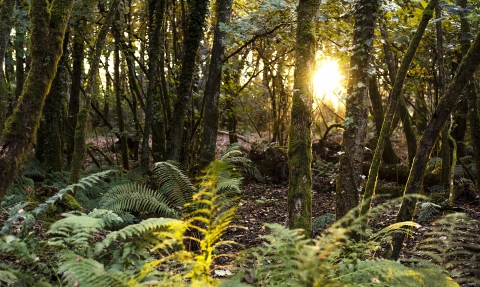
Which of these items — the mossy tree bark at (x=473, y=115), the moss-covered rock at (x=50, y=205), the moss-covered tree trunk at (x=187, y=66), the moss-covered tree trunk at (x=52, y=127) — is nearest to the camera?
the mossy tree bark at (x=473, y=115)

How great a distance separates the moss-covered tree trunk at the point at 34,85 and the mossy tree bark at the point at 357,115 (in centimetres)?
368

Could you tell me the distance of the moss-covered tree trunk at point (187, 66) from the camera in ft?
26.6

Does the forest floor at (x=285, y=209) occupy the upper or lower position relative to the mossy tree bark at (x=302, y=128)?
lower

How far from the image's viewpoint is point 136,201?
5.86 meters

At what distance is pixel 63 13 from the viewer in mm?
3771

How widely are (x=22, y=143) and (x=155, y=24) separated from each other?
6131mm

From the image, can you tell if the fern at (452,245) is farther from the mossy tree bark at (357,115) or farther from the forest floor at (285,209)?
the mossy tree bark at (357,115)

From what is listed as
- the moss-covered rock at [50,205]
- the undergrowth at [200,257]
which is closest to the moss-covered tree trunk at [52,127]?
the moss-covered rock at [50,205]

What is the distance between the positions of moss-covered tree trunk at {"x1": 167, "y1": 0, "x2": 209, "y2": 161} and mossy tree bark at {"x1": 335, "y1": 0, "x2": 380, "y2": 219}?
3821mm

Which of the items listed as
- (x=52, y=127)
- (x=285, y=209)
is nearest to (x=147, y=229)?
(x=285, y=209)

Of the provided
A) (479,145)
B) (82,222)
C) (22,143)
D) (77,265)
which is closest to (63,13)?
(22,143)

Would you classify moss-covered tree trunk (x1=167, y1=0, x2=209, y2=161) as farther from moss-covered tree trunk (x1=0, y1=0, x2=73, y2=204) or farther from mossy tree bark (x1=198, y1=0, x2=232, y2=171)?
moss-covered tree trunk (x1=0, y1=0, x2=73, y2=204)

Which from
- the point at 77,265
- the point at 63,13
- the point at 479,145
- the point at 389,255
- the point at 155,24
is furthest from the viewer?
the point at 155,24

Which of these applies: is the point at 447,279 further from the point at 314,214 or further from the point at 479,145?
the point at 314,214
